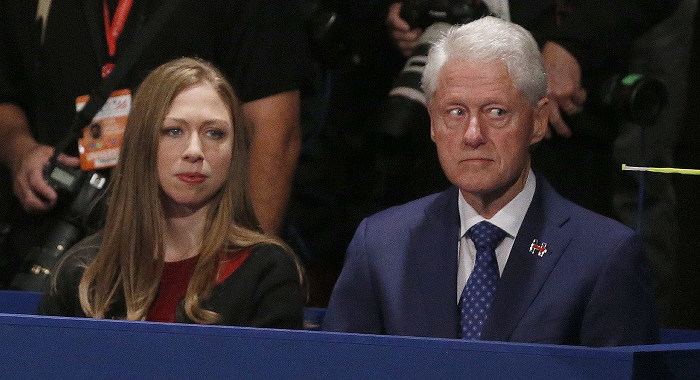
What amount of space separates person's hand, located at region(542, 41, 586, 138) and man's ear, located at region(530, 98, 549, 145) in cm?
66

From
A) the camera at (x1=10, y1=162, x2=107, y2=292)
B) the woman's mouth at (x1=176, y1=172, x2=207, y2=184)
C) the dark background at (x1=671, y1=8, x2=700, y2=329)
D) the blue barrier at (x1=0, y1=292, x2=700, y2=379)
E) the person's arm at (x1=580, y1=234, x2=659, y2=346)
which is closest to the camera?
the blue barrier at (x1=0, y1=292, x2=700, y2=379)

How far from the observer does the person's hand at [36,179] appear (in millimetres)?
2881

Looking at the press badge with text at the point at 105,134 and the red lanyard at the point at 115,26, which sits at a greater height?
the red lanyard at the point at 115,26

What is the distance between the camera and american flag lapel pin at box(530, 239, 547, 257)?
2.05m

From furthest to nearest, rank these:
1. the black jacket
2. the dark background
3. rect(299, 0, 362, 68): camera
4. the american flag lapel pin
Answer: the dark background
rect(299, 0, 362, 68): camera
the black jacket
the american flag lapel pin

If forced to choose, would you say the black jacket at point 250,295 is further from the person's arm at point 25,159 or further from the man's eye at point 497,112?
the person's arm at point 25,159

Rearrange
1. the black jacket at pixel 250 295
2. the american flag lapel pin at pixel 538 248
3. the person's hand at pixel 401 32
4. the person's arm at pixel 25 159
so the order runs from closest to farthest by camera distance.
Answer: the american flag lapel pin at pixel 538 248 < the black jacket at pixel 250 295 < the person's arm at pixel 25 159 < the person's hand at pixel 401 32

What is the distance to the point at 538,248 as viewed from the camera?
6.74 feet

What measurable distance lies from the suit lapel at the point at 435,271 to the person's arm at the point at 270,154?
81cm

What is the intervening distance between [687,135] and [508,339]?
5.74ft

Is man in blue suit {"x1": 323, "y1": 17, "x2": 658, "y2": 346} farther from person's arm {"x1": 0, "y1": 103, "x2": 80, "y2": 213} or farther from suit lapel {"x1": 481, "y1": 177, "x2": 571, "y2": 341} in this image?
person's arm {"x1": 0, "y1": 103, "x2": 80, "y2": 213}

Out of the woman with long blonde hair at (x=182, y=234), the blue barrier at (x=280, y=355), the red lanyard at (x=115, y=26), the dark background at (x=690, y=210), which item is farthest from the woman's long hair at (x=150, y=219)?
the dark background at (x=690, y=210)

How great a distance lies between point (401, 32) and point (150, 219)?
1.00 meters

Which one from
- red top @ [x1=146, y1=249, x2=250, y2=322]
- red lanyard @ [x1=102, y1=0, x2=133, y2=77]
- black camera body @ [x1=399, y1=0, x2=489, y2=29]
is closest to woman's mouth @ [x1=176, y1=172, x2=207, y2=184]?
red top @ [x1=146, y1=249, x2=250, y2=322]
